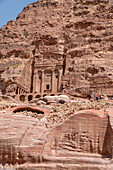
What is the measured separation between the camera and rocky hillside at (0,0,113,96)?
4306 centimetres

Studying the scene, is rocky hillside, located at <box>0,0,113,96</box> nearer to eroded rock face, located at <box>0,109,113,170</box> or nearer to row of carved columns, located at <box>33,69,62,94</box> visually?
row of carved columns, located at <box>33,69,62,94</box>

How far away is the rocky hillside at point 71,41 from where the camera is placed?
141 ft

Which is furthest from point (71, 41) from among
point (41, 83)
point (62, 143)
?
point (62, 143)

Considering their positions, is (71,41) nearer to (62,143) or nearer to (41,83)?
(41,83)

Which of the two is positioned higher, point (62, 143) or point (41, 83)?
point (41, 83)

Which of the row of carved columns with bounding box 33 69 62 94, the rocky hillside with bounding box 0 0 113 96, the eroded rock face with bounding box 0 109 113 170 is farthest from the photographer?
the row of carved columns with bounding box 33 69 62 94

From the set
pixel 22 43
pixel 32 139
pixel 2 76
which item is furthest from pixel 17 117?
pixel 22 43

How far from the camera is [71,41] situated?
5191 cm

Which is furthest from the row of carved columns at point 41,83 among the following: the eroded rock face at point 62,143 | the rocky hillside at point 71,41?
the eroded rock face at point 62,143

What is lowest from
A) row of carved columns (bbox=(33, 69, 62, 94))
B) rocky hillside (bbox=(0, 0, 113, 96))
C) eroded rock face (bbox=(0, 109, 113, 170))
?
eroded rock face (bbox=(0, 109, 113, 170))

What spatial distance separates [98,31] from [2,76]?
26868mm

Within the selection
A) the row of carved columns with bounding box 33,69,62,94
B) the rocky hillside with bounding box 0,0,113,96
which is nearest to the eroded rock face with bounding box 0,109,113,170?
the rocky hillside with bounding box 0,0,113,96

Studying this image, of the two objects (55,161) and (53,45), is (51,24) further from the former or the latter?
(55,161)

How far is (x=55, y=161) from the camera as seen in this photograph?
48.2 feet
